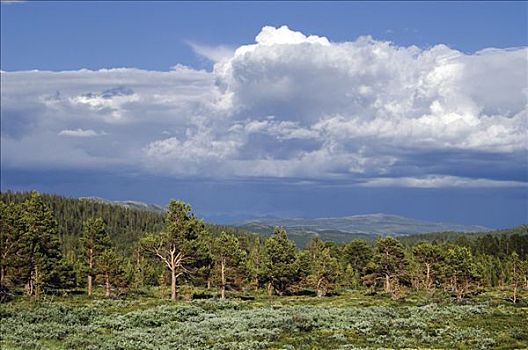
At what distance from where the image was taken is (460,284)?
298 feet

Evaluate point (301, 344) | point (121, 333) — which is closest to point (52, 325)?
point (121, 333)

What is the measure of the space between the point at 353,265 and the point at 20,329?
9686 centimetres

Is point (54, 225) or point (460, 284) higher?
point (54, 225)

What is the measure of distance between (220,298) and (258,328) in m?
34.3

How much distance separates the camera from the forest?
41438mm

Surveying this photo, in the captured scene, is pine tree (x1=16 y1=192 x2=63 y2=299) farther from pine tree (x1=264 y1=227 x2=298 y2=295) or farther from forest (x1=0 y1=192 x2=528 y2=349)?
pine tree (x1=264 y1=227 x2=298 y2=295)

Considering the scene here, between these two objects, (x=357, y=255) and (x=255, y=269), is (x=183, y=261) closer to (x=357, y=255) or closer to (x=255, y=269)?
(x=255, y=269)

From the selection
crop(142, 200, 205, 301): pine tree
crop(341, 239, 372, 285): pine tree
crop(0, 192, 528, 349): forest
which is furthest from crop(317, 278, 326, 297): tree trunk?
crop(341, 239, 372, 285): pine tree

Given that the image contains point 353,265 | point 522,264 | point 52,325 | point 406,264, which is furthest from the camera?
point 353,265

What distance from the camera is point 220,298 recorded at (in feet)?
259

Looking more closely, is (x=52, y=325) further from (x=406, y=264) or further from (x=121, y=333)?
(x=406, y=264)

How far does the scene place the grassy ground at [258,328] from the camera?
3803 cm

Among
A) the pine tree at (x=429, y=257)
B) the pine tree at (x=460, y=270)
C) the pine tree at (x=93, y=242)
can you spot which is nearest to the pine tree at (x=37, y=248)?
the pine tree at (x=93, y=242)

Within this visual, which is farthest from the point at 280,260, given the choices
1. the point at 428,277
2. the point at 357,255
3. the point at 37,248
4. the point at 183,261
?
the point at 357,255
